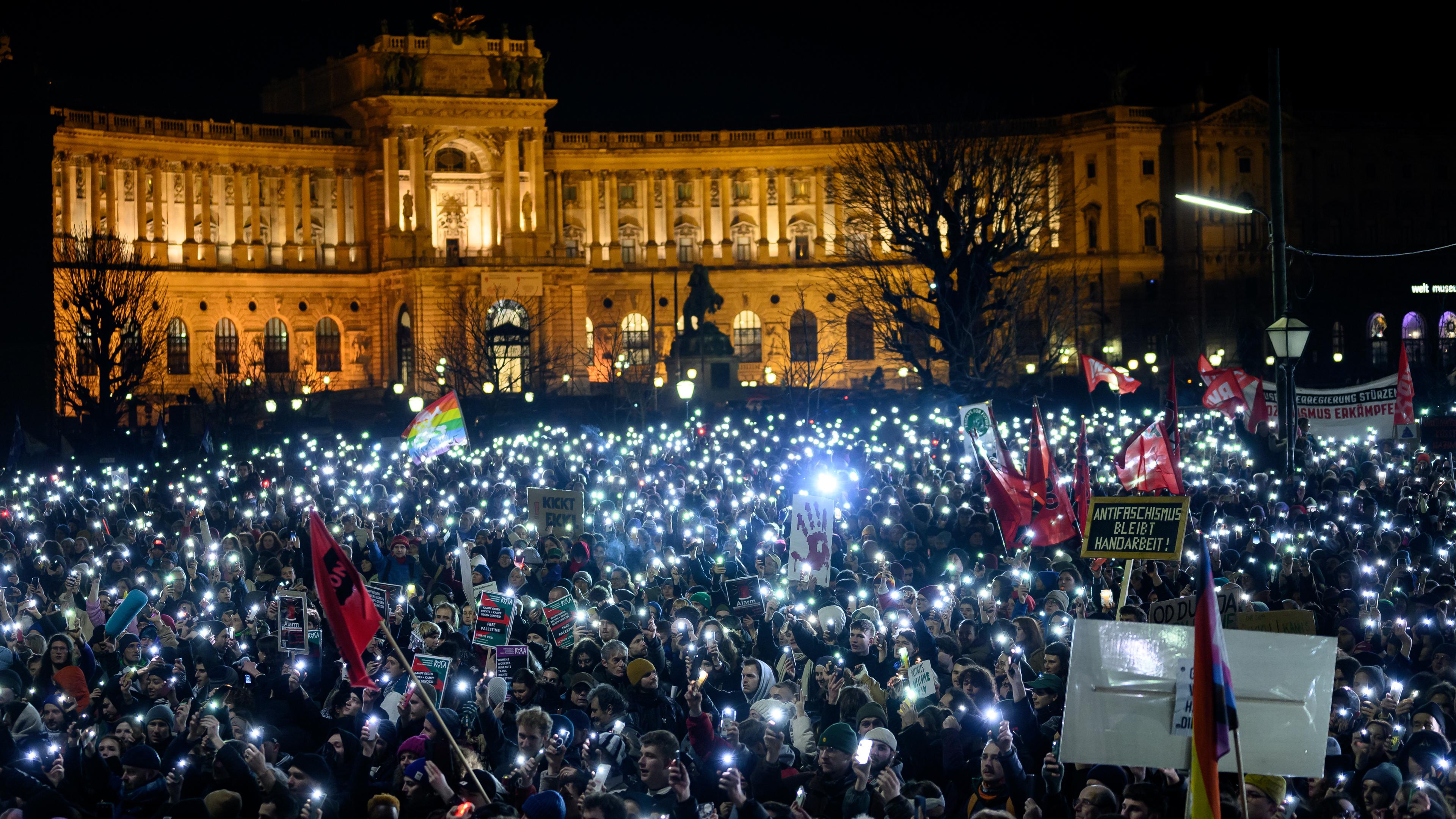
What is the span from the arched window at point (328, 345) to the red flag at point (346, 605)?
255ft

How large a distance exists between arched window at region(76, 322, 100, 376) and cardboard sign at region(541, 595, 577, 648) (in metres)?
46.1

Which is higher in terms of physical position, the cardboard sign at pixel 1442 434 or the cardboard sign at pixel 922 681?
the cardboard sign at pixel 1442 434

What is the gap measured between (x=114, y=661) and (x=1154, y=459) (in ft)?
43.4

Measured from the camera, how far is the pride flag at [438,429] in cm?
2844

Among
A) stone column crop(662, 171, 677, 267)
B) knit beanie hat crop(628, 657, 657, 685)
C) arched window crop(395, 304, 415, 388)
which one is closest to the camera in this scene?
knit beanie hat crop(628, 657, 657, 685)

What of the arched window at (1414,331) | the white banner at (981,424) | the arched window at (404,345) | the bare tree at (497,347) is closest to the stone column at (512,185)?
the bare tree at (497,347)

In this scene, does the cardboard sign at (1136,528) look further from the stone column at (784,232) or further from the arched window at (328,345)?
the stone column at (784,232)

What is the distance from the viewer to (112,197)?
8219 cm

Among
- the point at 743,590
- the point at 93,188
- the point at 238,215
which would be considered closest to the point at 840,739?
the point at 743,590

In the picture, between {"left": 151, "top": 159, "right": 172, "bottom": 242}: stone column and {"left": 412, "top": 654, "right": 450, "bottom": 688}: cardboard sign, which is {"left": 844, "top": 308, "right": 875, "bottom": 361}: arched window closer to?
{"left": 151, "top": 159, "right": 172, "bottom": 242}: stone column

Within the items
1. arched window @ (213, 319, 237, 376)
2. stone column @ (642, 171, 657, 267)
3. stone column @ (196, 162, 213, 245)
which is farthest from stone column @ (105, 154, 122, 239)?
stone column @ (642, 171, 657, 267)

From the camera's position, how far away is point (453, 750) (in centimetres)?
1023

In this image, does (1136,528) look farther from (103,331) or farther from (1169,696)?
(103,331)

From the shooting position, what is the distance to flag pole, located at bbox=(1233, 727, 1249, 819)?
7.39m
